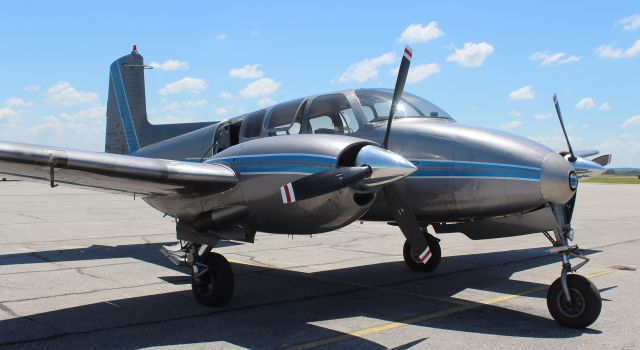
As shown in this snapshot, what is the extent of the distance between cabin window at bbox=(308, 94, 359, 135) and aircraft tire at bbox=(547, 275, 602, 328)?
3363mm

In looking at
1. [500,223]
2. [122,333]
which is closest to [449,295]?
[500,223]

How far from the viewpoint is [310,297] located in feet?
25.6

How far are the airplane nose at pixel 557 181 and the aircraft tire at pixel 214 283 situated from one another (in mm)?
4136

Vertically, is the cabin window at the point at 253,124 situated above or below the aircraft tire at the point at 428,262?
above

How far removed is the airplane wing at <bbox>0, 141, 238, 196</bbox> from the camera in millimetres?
5602

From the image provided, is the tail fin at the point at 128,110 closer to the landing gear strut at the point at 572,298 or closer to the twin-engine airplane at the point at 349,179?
the twin-engine airplane at the point at 349,179

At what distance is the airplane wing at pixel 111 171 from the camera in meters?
5.60

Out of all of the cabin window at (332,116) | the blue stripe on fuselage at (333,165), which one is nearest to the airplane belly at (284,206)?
the blue stripe on fuselage at (333,165)

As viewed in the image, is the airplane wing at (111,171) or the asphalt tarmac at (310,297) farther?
the asphalt tarmac at (310,297)

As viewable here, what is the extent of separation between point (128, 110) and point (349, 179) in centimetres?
1006

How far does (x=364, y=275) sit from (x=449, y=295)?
2013 mm

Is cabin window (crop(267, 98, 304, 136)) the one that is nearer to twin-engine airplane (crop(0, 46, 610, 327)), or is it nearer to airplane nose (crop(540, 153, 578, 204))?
twin-engine airplane (crop(0, 46, 610, 327))

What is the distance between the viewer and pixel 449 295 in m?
7.96

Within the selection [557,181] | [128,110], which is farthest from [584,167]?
[128,110]
